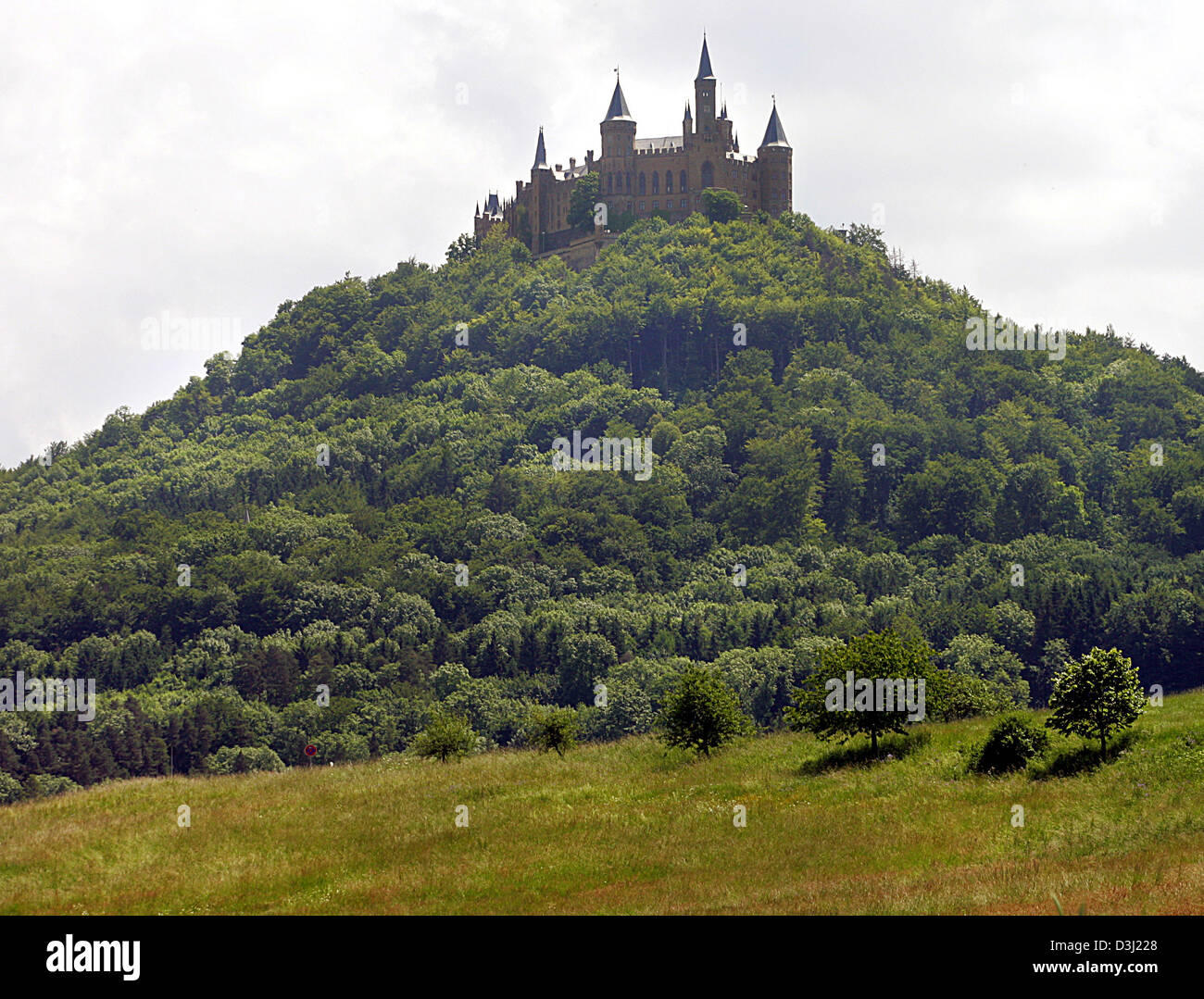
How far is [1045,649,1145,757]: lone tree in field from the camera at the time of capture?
4434cm

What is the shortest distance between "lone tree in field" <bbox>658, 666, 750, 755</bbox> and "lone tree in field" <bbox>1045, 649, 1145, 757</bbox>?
40.6 ft

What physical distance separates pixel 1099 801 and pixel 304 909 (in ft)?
65.8

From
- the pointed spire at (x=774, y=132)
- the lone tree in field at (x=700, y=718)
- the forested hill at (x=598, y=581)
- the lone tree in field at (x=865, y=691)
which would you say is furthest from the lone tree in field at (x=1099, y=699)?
the pointed spire at (x=774, y=132)

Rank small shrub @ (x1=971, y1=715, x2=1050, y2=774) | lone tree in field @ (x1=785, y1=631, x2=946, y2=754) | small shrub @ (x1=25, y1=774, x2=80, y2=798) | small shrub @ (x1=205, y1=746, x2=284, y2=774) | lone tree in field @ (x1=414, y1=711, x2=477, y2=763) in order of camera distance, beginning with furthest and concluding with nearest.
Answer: small shrub @ (x1=205, y1=746, x2=284, y2=774)
small shrub @ (x1=25, y1=774, x2=80, y2=798)
lone tree in field @ (x1=414, y1=711, x2=477, y2=763)
lone tree in field @ (x1=785, y1=631, x2=946, y2=754)
small shrub @ (x1=971, y1=715, x2=1050, y2=774)

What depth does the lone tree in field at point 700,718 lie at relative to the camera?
5394cm

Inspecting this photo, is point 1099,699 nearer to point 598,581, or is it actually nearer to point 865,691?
point 865,691

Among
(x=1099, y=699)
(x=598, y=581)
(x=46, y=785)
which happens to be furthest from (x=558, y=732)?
(x=598, y=581)

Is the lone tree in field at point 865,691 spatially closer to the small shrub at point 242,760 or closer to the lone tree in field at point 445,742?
the lone tree in field at point 445,742

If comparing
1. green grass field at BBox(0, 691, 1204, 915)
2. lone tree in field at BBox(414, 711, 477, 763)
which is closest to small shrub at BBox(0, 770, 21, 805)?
lone tree in field at BBox(414, 711, 477, 763)

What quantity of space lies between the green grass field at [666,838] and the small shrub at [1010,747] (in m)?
0.56

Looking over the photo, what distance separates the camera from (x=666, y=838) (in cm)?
4197

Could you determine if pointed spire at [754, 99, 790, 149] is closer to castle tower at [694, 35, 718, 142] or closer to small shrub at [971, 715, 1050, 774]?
castle tower at [694, 35, 718, 142]

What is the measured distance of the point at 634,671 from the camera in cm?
13850

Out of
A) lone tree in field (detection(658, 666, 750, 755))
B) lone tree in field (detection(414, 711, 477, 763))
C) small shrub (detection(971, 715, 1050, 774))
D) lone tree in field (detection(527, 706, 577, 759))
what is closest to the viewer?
small shrub (detection(971, 715, 1050, 774))
